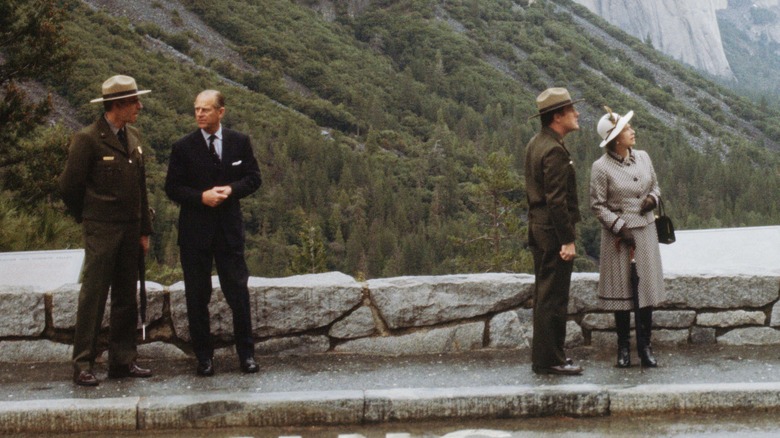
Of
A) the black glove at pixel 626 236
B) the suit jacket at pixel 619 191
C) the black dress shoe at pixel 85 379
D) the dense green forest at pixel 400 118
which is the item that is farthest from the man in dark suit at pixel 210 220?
the dense green forest at pixel 400 118

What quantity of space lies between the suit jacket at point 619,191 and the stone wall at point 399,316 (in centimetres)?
66

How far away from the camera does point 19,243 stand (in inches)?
428

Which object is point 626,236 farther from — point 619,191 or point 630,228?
point 619,191

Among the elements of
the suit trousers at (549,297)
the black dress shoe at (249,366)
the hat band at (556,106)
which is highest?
the hat band at (556,106)

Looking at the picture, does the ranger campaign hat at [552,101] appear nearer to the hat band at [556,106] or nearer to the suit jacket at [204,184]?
the hat band at [556,106]

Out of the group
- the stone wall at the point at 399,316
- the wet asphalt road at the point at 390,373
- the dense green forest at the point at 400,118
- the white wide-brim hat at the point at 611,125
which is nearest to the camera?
the wet asphalt road at the point at 390,373

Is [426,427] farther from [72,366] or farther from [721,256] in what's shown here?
[721,256]

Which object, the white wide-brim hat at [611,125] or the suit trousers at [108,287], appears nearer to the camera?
the suit trousers at [108,287]

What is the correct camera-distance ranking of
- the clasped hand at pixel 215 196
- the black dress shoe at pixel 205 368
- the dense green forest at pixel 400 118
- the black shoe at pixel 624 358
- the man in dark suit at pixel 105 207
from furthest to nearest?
the dense green forest at pixel 400 118 → the black shoe at pixel 624 358 → the black dress shoe at pixel 205 368 → the clasped hand at pixel 215 196 → the man in dark suit at pixel 105 207

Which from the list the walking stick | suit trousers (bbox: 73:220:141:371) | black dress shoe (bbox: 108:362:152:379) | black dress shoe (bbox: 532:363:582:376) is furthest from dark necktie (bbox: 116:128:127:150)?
black dress shoe (bbox: 532:363:582:376)

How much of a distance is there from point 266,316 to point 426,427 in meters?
1.78

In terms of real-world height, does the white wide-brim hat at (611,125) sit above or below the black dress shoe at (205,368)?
above

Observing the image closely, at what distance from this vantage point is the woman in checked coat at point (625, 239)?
633 cm

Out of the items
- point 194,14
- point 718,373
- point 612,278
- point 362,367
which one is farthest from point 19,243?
point 194,14
